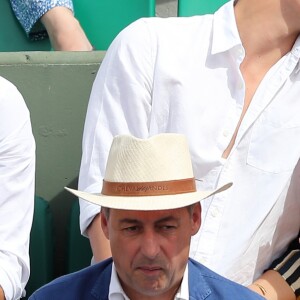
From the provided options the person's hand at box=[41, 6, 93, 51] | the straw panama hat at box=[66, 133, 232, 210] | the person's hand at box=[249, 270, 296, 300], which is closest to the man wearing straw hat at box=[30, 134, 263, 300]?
the straw panama hat at box=[66, 133, 232, 210]

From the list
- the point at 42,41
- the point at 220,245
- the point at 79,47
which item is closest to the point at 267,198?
the point at 220,245

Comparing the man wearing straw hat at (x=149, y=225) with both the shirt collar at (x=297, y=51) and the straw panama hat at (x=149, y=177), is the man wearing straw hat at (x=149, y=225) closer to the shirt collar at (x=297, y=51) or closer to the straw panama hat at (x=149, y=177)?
the straw panama hat at (x=149, y=177)

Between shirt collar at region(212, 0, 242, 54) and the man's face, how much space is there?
2.45 ft

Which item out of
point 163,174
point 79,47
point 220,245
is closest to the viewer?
point 163,174

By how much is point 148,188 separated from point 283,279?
761mm

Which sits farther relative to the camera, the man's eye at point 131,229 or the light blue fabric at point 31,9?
the light blue fabric at point 31,9

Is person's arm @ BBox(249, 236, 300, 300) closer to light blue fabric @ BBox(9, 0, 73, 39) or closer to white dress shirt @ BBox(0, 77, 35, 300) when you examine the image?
white dress shirt @ BBox(0, 77, 35, 300)

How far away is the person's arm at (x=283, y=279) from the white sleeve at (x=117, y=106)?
20.8 inches

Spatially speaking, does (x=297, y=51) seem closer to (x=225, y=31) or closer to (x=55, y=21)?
(x=225, y=31)

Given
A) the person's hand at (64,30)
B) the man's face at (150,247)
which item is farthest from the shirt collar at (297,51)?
the person's hand at (64,30)

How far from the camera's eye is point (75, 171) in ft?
10.4

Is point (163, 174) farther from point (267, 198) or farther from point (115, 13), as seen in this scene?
point (115, 13)

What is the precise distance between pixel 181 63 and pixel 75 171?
2.24 ft

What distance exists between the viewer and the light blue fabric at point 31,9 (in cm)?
358
